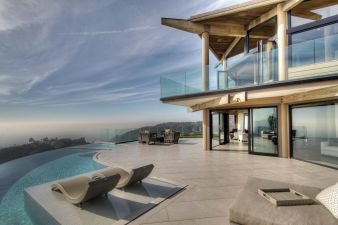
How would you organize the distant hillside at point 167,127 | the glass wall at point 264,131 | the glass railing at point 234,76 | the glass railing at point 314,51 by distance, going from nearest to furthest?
Answer: the glass railing at point 314,51, the glass railing at point 234,76, the glass wall at point 264,131, the distant hillside at point 167,127

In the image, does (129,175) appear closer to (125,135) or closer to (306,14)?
(306,14)

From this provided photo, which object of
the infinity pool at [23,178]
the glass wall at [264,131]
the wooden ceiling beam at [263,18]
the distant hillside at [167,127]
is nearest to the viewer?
the infinity pool at [23,178]

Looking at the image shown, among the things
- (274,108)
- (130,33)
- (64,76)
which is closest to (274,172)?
(274,108)

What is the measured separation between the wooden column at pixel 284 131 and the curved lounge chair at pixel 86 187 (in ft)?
27.7

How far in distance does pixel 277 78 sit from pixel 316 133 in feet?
9.16

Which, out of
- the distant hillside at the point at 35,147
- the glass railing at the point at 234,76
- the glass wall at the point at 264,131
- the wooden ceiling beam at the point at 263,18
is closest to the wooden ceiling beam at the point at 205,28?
the wooden ceiling beam at the point at 263,18

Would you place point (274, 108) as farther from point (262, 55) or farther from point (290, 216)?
point (290, 216)

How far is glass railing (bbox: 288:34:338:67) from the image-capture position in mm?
7621

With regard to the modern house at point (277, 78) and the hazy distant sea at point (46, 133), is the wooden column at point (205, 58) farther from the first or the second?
the hazy distant sea at point (46, 133)

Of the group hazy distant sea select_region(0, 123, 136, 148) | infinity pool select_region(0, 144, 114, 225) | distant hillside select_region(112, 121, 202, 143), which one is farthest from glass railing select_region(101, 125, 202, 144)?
infinity pool select_region(0, 144, 114, 225)

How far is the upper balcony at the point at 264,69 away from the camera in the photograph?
25.2ft

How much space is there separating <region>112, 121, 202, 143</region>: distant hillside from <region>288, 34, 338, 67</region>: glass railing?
43.0 ft

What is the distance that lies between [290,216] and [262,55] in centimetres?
813

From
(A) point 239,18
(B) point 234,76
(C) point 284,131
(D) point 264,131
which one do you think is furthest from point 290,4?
(D) point 264,131
